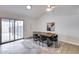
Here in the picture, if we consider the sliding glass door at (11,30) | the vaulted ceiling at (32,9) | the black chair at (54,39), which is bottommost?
the black chair at (54,39)

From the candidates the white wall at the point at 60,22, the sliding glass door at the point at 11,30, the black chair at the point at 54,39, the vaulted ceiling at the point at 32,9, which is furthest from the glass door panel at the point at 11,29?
the black chair at the point at 54,39

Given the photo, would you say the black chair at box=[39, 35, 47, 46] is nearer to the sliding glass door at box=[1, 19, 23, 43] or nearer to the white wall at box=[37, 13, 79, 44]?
the white wall at box=[37, 13, 79, 44]

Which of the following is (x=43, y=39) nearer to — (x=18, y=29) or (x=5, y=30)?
Result: (x=18, y=29)

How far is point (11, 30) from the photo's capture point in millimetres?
1793

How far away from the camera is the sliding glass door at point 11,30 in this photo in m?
1.73

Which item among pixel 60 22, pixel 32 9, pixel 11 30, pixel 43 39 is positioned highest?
pixel 32 9

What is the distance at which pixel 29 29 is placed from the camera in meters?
1.92

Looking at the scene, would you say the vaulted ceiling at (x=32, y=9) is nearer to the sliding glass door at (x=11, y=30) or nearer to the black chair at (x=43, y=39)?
the sliding glass door at (x=11, y=30)

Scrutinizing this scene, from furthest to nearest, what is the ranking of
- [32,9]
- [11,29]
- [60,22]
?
[60,22], [11,29], [32,9]

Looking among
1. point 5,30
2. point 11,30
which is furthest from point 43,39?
point 5,30

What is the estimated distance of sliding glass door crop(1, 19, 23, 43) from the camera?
68.1 inches

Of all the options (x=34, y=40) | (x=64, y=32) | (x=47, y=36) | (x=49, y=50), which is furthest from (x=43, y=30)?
(x=64, y=32)

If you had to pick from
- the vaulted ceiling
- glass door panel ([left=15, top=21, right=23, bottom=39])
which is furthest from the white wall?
glass door panel ([left=15, top=21, right=23, bottom=39])
